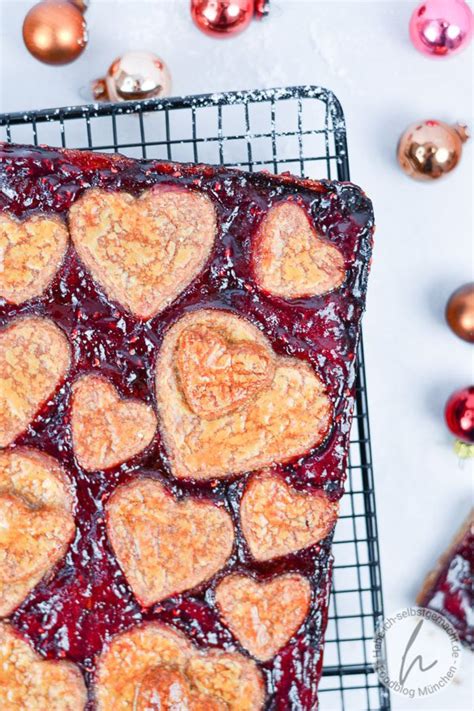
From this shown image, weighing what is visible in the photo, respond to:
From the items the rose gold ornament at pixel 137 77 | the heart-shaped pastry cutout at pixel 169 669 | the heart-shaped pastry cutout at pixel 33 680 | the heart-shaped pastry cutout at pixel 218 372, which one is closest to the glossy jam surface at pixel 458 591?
the heart-shaped pastry cutout at pixel 169 669

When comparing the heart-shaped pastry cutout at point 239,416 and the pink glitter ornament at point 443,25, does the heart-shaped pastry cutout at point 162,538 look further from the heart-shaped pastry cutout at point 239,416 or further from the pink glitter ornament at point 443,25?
the pink glitter ornament at point 443,25

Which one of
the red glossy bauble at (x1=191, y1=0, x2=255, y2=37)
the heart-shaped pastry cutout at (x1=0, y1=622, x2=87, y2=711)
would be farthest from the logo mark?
the red glossy bauble at (x1=191, y1=0, x2=255, y2=37)

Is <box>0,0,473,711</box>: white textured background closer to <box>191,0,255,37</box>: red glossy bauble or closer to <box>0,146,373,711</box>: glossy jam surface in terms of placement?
<box>191,0,255,37</box>: red glossy bauble

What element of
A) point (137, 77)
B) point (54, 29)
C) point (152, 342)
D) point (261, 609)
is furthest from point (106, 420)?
point (54, 29)

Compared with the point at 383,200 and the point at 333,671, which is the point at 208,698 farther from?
the point at 383,200

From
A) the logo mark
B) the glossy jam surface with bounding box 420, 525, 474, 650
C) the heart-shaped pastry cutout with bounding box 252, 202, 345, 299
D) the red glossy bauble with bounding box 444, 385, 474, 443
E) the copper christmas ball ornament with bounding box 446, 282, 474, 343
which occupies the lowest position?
the logo mark

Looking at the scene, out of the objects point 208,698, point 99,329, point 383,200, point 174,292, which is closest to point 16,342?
point 99,329

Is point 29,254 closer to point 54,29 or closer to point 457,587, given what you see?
point 54,29
